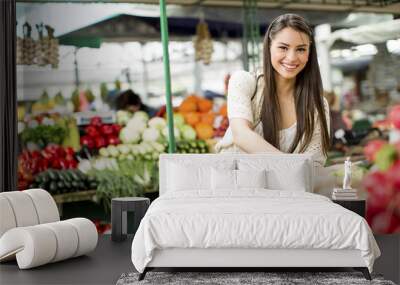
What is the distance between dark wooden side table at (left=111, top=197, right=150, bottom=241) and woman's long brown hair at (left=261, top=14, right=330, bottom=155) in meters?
1.12

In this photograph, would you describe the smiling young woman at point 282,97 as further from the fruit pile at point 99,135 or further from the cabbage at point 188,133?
the fruit pile at point 99,135

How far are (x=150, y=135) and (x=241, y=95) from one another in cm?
186

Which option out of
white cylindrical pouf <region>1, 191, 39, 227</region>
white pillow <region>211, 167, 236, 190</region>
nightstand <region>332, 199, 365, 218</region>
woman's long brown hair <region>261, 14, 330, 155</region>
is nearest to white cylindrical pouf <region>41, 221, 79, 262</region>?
white cylindrical pouf <region>1, 191, 39, 227</region>

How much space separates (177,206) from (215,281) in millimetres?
474

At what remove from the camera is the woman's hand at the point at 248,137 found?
4375mm

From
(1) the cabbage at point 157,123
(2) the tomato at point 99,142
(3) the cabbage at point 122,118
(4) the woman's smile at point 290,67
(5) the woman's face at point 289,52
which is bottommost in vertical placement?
(2) the tomato at point 99,142

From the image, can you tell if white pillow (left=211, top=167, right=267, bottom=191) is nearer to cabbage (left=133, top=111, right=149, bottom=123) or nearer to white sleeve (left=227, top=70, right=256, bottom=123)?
white sleeve (left=227, top=70, right=256, bottom=123)

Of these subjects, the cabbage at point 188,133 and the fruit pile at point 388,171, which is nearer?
the fruit pile at point 388,171

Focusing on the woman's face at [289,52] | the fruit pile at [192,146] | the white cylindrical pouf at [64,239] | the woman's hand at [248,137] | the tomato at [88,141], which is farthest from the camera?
the tomato at [88,141]

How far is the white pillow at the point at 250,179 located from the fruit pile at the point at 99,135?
6.56ft


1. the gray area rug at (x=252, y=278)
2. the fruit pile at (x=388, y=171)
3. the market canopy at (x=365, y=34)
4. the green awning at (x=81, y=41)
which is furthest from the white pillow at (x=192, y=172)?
the fruit pile at (x=388, y=171)

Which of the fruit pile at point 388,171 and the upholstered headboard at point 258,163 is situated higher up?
the fruit pile at point 388,171

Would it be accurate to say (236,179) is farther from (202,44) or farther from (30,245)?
(202,44)

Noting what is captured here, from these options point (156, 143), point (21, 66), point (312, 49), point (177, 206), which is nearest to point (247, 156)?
point (312, 49)
